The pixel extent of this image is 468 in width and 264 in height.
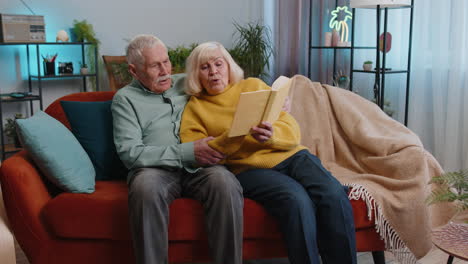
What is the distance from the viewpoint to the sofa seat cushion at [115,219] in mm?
1904

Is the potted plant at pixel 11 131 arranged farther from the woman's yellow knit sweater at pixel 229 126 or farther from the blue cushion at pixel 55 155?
the woman's yellow knit sweater at pixel 229 126

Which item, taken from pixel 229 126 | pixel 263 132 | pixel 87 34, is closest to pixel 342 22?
pixel 87 34

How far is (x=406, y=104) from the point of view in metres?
3.66

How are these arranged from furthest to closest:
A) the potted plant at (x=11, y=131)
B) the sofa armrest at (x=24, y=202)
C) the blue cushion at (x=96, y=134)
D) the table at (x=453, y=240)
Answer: the potted plant at (x=11, y=131) < the blue cushion at (x=96, y=134) < the sofa armrest at (x=24, y=202) < the table at (x=453, y=240)

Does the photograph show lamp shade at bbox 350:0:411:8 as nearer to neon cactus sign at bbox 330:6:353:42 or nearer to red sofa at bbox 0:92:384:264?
neon cactus sign at bbox 330:6:353:42

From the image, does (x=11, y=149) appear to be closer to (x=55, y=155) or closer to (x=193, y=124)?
A: (x=55, y=155)

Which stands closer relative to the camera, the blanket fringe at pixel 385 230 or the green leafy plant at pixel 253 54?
the blanket fringe at pixel 385 230

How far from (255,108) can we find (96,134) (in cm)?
80

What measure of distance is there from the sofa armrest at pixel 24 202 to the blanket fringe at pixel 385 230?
3.92 ft

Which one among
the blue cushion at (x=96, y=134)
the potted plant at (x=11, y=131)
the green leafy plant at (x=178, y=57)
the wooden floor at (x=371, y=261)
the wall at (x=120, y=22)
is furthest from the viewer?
the green leafy plant at (x=178, y=57)

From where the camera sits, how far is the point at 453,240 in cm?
161

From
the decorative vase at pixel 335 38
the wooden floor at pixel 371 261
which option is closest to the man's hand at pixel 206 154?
the wooden floor at pixel 371 261

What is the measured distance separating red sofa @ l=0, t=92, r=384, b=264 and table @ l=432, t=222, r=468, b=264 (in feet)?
1.14

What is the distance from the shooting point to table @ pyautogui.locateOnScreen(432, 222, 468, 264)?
1516 mm
